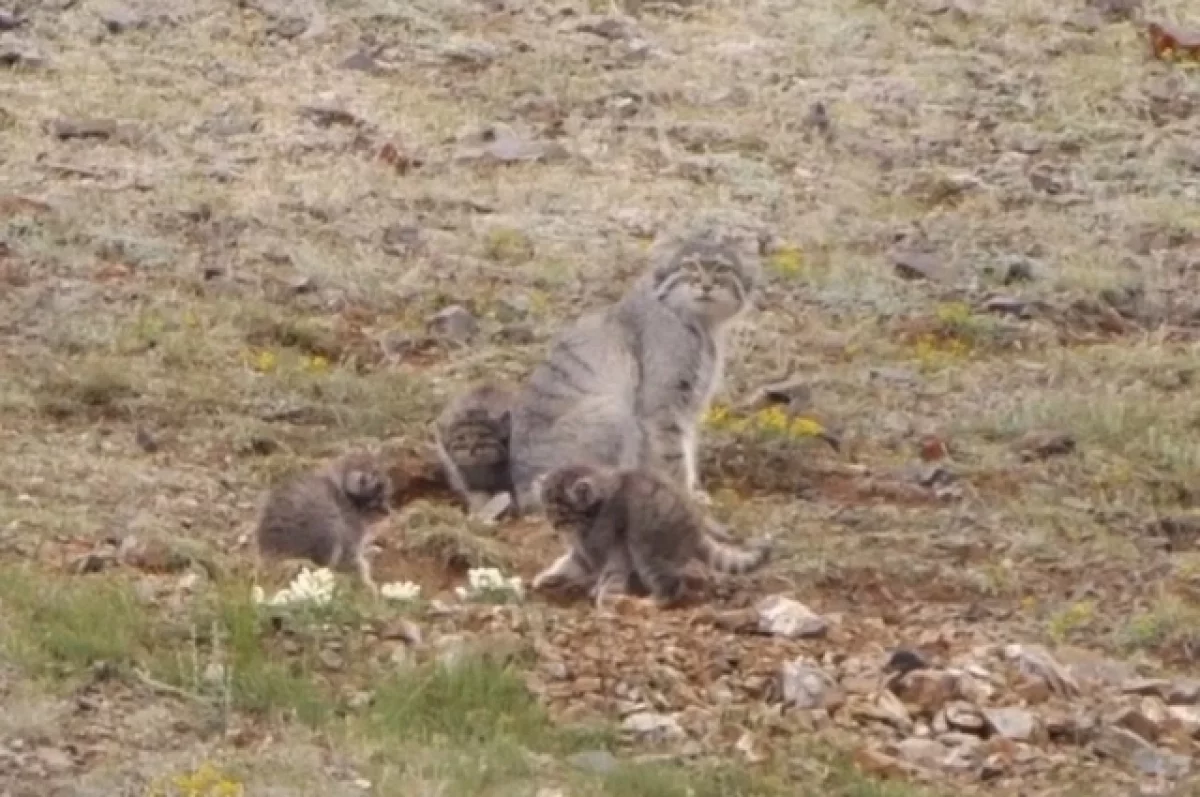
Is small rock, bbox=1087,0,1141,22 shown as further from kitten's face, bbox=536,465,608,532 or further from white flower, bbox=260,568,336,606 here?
white flower, bbox=260,568,336,606

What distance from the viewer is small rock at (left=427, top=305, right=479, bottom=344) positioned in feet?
45.0

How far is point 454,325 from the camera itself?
13.8 metres

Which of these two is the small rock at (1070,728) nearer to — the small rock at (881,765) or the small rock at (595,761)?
the small rock at (881,765)

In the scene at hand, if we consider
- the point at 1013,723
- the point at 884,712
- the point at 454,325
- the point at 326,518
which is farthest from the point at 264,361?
the point at 1013,723

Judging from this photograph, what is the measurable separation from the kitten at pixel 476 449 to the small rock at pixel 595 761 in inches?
162

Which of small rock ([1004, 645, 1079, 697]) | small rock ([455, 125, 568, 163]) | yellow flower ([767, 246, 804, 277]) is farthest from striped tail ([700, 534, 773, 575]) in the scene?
small rock ([455, 125, 568, 163])

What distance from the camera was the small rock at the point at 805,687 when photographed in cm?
805

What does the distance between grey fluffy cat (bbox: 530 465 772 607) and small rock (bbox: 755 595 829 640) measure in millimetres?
959

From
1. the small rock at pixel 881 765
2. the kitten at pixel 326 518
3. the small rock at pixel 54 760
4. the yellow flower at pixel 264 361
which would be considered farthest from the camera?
the yellow flower at pixel 264 361

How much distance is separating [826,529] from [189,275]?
4325 mm

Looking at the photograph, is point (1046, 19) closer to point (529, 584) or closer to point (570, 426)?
point (570, 426)

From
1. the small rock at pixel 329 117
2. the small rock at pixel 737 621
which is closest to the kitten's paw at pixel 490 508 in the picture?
the small rock at pixel 737 621

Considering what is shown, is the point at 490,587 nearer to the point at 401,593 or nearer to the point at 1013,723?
the point at 401,593

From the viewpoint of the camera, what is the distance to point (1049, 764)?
7.77m
